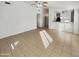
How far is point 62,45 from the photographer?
2.91 m

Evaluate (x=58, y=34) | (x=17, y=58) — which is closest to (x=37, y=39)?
(x=58, y=34)

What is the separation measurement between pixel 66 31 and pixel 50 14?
595mm

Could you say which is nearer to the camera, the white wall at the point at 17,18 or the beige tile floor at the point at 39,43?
the beige tile floor at the point at 39,43

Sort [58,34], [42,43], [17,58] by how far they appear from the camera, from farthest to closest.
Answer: [58,34] < [42,43] < [17,58]

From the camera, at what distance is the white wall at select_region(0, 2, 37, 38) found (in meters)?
2.88

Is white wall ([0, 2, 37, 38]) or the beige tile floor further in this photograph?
white wall ([0, 2, 37, 38])

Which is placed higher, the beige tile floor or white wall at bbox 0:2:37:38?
white wall at bbox 0:2:37:38

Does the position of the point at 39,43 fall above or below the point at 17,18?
below

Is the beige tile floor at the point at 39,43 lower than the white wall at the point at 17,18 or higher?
lower

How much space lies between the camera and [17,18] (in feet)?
14.6

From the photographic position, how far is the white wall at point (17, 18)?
2.88 meters

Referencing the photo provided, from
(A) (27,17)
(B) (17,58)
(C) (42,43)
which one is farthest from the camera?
(A) (27,17)

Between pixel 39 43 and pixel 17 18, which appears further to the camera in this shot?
pixel 17 18

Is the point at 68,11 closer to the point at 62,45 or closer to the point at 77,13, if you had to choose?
the point at 77,13
